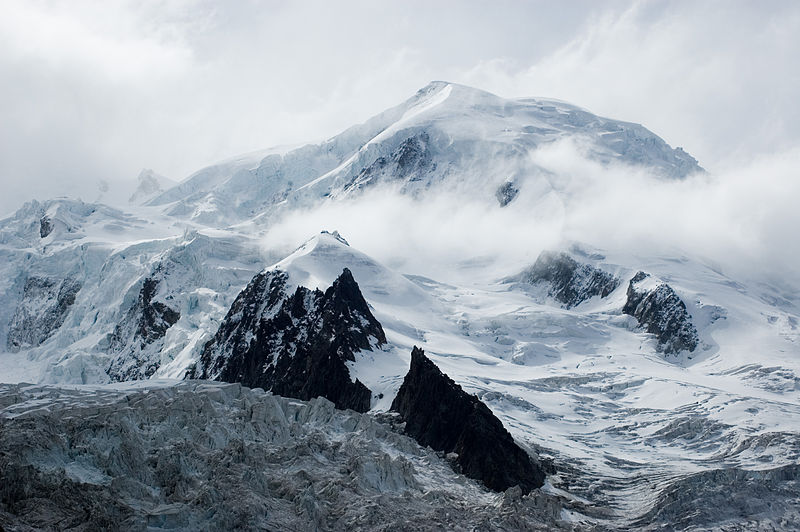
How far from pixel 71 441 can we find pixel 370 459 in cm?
3628

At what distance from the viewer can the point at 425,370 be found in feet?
552

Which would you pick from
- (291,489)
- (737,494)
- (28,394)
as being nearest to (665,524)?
(737,494)

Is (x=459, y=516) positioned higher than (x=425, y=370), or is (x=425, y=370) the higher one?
(x=425, y=370)

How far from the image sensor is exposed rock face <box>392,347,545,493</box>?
488 ft

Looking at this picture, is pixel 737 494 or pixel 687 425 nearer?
pixel 737 494

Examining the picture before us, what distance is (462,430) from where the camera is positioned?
157 m

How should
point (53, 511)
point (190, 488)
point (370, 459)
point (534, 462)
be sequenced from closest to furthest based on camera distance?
point (53, 511) < point (190, 488) < point (370, 459) < point (534, 462)

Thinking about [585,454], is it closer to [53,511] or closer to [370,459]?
[370,459]

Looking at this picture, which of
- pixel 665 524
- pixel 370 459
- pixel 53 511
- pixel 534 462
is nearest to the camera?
pixel 53 511

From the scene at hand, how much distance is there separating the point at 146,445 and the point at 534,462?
66045mm

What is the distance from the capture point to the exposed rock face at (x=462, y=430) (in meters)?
149

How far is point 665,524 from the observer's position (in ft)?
446

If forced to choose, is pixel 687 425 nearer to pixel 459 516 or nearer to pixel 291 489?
pixel 459 516

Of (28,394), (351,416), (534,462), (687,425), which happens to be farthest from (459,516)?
(687,425)
